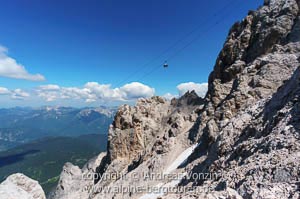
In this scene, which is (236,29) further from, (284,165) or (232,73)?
(284,165)

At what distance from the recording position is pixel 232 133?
18344mm

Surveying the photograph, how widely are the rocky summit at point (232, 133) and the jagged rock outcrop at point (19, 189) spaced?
0.81 feet

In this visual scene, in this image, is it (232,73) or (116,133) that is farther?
(116,133)

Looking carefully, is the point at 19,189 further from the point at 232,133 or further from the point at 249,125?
the point at 249,125

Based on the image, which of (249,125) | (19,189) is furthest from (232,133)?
(19,189)

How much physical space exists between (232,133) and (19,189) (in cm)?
1751

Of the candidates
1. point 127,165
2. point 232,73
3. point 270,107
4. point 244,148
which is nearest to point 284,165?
point 244,148

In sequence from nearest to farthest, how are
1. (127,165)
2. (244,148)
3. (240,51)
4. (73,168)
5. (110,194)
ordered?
(244,148) → (110,194) → (240,51) → (127,165) → (73,168)

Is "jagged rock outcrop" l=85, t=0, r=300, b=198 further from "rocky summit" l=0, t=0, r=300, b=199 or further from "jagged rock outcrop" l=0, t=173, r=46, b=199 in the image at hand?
"jagged rock outcrop" l=0, t=173, r=46, b=199

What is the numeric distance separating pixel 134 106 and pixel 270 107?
48532 millimetres

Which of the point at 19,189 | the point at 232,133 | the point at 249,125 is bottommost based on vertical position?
the point at 19,189

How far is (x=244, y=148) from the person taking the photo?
47.3 feet

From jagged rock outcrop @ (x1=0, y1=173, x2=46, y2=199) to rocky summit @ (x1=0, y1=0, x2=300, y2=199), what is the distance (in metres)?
0.25

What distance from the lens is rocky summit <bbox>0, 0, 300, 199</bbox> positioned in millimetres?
10508
